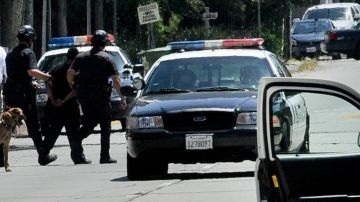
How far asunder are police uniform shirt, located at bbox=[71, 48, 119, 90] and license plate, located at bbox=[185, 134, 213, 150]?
3.40m

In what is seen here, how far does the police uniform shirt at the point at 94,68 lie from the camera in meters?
17.1

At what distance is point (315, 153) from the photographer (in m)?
7.55

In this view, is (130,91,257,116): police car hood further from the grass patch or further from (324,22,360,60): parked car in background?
the grass patch

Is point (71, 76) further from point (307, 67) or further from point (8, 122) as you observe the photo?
point (307, 67)

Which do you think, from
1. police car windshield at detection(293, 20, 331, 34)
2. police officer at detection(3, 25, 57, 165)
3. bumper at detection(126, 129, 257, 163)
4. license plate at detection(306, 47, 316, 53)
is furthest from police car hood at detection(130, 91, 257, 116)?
license plate at detection(306, 47, 316, 53)

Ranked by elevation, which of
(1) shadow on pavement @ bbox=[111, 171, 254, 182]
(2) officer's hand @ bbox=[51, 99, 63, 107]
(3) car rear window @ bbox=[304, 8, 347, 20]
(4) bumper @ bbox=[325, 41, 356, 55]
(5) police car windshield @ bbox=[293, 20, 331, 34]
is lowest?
(5) police car windshield @ bbox=[293, 20, 331, 34]

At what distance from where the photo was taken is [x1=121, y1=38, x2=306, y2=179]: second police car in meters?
14.0

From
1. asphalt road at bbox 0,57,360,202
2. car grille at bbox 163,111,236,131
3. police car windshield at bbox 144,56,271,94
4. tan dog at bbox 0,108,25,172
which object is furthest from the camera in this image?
tan dog at bbox 0,108,25,172

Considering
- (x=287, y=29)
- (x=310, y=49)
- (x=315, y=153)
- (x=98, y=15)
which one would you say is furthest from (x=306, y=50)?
(x=315, y=153)

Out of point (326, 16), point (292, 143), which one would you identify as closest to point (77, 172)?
point (292, 143)

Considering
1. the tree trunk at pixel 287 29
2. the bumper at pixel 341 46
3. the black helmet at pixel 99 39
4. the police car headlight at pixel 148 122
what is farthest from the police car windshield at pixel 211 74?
the tree trunk at pixel 287 29

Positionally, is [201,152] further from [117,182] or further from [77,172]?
[77,172]

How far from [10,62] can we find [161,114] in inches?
194

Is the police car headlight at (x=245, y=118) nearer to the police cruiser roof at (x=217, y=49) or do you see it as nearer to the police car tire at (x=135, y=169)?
the police car tire at (x=135, y=169)
